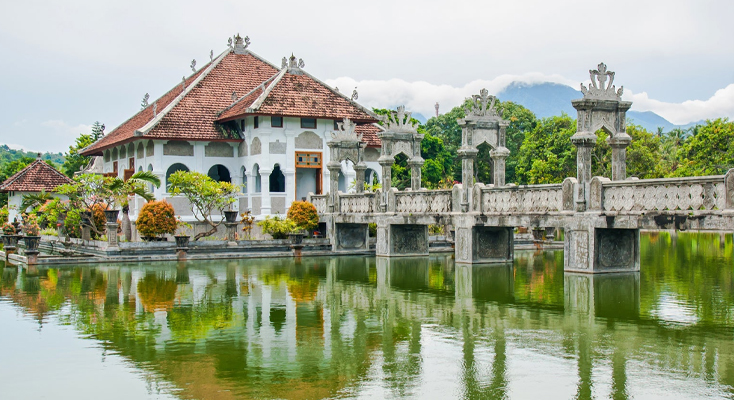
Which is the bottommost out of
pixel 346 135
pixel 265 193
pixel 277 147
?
pixel 265 193

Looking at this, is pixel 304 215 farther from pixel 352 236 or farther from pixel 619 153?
pixel 619 153

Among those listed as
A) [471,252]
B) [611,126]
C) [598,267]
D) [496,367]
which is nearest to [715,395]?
[496,367]

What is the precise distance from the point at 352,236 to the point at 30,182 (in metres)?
24.7

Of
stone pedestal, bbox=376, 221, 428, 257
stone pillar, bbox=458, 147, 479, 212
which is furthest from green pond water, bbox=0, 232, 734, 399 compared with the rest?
stone pedestal, bbox=376, 221, 428, 257

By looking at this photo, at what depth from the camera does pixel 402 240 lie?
2931cm

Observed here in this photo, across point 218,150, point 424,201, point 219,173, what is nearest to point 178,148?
point 218,150

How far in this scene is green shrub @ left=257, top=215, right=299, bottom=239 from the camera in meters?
30.8

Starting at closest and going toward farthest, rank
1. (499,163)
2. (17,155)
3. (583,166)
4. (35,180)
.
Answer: (583,166) → (499,163) → (35,180) → (17,155)

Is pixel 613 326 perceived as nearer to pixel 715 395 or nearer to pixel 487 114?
pixel 715 395

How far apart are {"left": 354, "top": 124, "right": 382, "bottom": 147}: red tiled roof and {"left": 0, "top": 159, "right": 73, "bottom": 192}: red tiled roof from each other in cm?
1826

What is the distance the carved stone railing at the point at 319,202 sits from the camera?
33250 mm

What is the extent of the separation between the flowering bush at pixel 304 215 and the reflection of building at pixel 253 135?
383 cm

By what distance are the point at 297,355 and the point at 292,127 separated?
25.5m

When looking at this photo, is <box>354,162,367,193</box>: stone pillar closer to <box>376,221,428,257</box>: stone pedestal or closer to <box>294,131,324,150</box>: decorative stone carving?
<box>376,221,428,257</box>: stone pedestal
